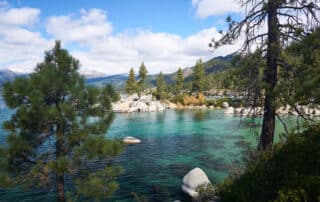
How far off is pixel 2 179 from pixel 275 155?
34.7 feet

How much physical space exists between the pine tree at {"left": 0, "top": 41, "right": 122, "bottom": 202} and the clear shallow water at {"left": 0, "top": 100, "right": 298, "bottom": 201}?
6493 millimetres

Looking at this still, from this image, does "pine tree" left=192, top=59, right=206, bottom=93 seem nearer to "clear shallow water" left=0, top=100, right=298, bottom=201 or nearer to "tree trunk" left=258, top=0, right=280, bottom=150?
"clear shallow water" left=0, top=100, right=298, bottom=201

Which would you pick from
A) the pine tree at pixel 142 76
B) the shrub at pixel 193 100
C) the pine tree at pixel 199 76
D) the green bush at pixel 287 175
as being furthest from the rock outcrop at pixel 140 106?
the green bush at pixel 287 175

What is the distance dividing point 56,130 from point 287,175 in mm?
9342

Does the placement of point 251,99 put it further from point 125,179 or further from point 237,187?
point 125,179

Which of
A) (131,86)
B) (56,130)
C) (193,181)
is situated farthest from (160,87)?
(56,130)

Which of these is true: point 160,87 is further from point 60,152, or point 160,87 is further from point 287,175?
point 287,175

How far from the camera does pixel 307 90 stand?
6336 millimetres

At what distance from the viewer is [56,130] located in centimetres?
1208

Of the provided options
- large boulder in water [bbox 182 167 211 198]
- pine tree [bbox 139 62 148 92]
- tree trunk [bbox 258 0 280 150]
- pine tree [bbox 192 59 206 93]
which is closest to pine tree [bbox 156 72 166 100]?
pine tree [bbox 139 62 148 92]

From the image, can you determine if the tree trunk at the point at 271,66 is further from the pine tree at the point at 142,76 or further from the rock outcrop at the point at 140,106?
the pine tree at the point at 142,76

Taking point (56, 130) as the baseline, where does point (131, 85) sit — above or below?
above

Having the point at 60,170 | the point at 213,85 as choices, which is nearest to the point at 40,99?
the point at 60,170

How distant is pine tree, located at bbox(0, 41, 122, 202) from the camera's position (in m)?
11.3
